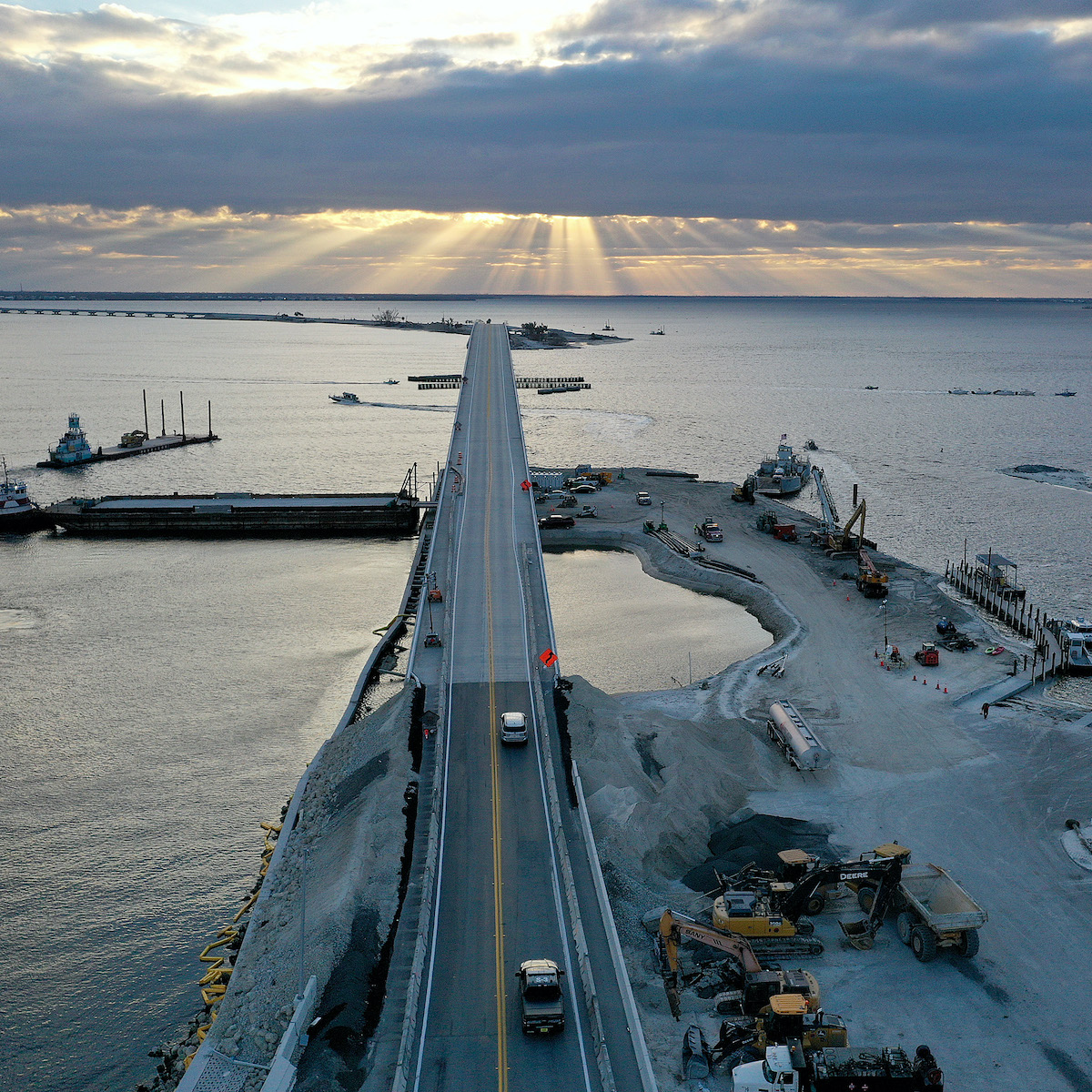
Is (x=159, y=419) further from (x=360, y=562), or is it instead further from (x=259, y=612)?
(x=259, y=612)

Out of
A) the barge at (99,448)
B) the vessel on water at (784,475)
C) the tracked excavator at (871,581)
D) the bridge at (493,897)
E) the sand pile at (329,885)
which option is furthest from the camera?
the barge at (99,448)

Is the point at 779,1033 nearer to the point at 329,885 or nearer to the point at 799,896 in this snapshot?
the point at 799,896

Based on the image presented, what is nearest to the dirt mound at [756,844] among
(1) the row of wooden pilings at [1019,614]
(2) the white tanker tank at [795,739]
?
(2) the white tanker tank at [795,739]

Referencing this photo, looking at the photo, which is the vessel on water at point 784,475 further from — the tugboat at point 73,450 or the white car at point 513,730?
the tugboat at point 73,450

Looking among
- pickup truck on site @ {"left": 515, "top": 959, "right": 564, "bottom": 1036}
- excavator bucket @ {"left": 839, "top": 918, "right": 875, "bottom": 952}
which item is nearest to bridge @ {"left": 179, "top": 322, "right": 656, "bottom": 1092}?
pickup truck on site @ {"left": 515, "top": 959, "right": 564, "bottom": 1036}

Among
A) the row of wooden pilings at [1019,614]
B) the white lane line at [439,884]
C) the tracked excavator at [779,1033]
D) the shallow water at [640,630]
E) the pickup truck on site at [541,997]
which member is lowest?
the shallow water at [640,630]

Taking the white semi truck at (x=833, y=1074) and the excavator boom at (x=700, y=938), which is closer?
the white semi truck at (x=833, y=1074)

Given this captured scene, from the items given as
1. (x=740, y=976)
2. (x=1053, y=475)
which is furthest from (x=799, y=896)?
(x=1053, y=475)
